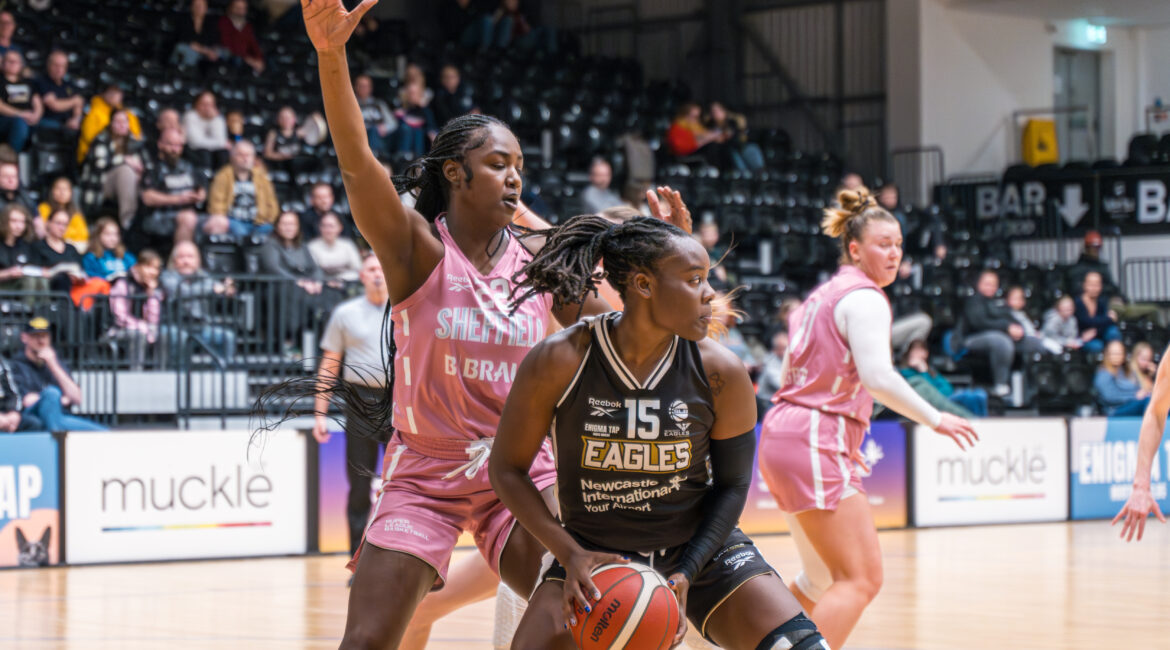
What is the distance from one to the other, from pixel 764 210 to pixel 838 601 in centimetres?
1172

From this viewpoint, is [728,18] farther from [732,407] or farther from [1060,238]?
[732,407]

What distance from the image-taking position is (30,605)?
713 cm

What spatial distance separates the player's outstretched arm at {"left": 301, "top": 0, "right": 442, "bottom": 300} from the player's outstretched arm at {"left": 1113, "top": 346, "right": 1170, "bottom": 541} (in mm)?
2387

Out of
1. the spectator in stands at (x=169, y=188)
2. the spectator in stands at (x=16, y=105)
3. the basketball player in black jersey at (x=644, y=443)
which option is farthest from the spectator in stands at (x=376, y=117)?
the basketball player in black jersey at (x=644, y=443)

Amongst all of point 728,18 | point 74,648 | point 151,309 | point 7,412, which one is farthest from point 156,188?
point 728,18

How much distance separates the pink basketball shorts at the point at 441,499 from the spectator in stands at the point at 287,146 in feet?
30.4

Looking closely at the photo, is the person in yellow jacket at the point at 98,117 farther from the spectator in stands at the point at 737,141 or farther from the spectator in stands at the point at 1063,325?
the spectator in stands at the point at 1063,325

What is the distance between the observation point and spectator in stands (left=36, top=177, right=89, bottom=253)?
10.6m

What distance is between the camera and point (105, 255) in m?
10.5

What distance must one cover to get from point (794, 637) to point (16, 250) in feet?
26.4

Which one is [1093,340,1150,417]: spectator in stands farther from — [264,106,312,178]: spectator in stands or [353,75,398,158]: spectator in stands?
[264,106,312,178]: spectator in stands

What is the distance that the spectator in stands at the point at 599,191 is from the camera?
13.4 m

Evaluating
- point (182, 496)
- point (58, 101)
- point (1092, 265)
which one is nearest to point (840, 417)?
point (182, 496)

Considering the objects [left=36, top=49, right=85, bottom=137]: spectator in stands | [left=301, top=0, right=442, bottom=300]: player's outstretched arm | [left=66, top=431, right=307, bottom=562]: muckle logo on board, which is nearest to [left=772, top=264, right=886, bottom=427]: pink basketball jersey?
[left=301, top=0, right=442, bottom=300]: player's outstretched arm
